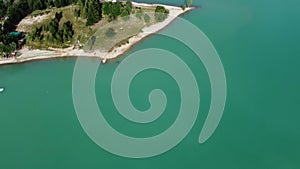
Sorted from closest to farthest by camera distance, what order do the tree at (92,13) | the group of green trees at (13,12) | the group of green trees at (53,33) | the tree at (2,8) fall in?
the group of green trees at (13,12)
the group of green trees at (53,33)
the tree at (92,13)
the tree at (2,8)

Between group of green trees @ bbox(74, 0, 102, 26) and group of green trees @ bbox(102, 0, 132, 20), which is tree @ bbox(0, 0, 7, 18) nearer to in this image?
group of green trees @ bbox(74, 0, 102, 26)

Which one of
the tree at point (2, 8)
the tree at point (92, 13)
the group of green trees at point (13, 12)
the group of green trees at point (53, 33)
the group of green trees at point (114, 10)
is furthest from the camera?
the tree at point (2, 8)

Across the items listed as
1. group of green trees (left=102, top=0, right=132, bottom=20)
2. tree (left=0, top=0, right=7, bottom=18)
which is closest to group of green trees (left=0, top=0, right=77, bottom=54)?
tree (left=0, top=0, right=7, bottom=18)

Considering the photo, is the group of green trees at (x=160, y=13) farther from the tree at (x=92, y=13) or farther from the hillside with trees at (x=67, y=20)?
the tree at (x=92, y=13)

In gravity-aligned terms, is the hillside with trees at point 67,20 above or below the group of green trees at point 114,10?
below

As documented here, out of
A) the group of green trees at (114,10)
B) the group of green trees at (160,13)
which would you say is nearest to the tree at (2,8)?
the group of green trees at (114,10)

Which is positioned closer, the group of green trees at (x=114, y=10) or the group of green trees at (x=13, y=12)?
the group of green trees at (x=13, y=12)
